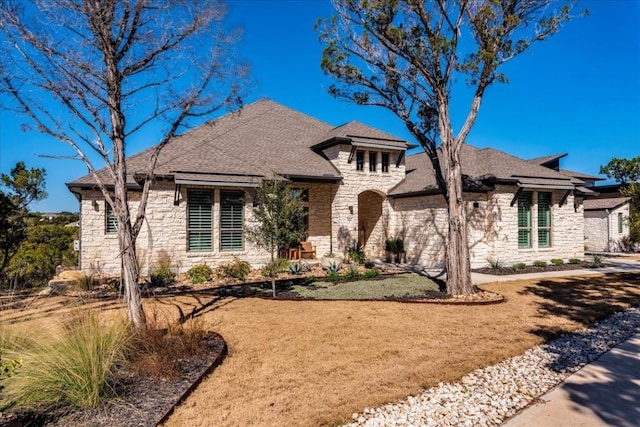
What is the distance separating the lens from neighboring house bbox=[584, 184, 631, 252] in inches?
1005

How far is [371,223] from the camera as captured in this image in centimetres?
1959

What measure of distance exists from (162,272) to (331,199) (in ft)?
26.7

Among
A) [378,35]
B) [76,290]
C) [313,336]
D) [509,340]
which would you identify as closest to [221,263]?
[76,290]

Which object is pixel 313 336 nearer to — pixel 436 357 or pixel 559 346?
pixel 436 357

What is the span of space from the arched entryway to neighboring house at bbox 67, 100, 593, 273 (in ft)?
0.20

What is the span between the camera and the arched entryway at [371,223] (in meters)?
18.8

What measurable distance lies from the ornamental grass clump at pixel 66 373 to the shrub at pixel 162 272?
7.54 meters

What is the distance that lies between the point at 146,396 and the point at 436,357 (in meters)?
3.88

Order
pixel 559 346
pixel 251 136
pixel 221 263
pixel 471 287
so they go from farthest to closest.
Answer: pixel 251 136 < pixel 221 263 < pixel 471 287 < pixel 559 346

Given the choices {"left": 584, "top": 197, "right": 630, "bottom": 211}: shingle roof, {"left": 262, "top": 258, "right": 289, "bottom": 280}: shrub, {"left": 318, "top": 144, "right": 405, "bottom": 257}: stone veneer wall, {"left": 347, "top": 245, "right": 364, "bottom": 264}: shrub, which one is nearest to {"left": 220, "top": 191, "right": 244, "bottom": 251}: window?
{"left": 262, "top": 258, "right": 289, "bottom": 280}: shrub

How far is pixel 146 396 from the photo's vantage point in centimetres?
427

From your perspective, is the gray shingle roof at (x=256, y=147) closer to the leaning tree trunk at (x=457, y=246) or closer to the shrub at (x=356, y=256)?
the shrub at (x=356, y=256)

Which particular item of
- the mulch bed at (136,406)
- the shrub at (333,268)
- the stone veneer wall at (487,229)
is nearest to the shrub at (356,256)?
the shrub at (333,268)

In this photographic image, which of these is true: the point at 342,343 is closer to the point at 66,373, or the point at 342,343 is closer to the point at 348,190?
the point at 66,373
